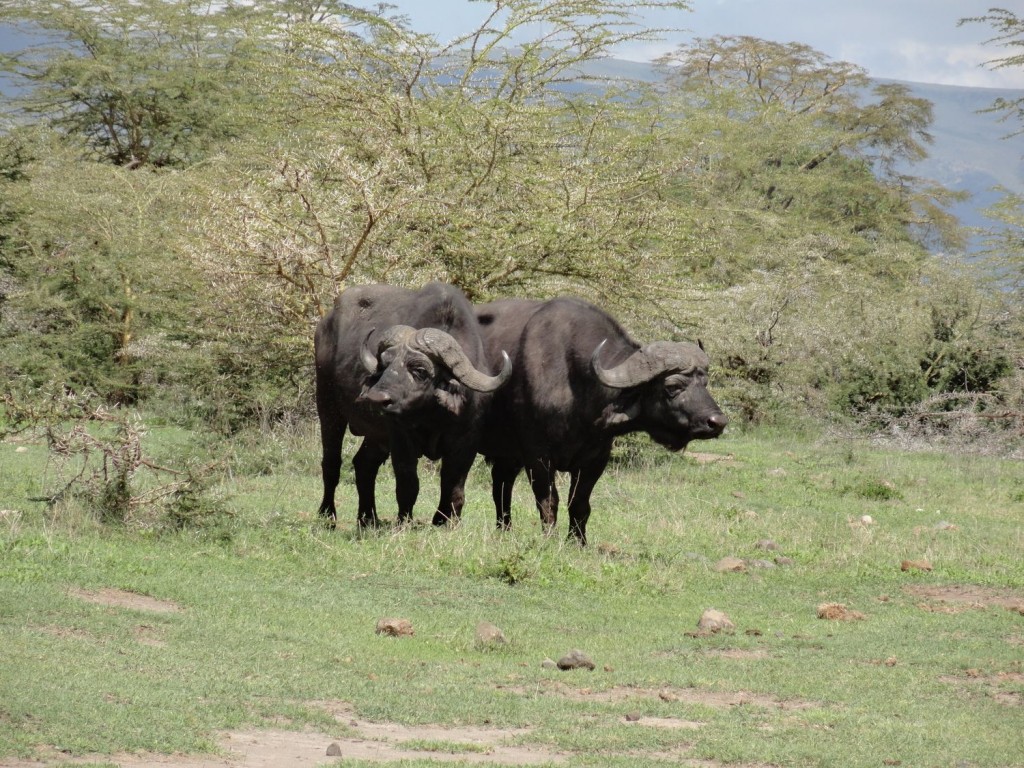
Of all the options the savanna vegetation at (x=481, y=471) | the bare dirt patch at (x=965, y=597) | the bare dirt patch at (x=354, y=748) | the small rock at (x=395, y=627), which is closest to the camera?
the bare dirt patch at (x=354, y=748)

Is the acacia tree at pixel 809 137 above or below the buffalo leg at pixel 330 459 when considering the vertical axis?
above

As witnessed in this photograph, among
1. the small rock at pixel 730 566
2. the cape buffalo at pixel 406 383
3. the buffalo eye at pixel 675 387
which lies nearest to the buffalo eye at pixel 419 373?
the cape buffalo at pixel 406 383

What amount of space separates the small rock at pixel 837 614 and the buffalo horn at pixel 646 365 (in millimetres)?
2418

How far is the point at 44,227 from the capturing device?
22.5 m

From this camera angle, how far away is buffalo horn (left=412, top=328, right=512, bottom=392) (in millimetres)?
11109

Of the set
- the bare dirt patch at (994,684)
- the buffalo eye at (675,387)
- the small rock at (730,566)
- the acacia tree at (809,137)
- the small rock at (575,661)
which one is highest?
the acacia tree at (809,137)

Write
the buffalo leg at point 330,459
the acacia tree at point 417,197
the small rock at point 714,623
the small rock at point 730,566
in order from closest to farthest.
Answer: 1. the small rock at point 714,623
2. the small rock at point 730,566
3. the buffalo leg at point 330,459
4. the acacia tree at point 417,197

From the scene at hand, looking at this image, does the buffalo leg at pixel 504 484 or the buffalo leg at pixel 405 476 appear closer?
the buffalo leg at pixel 405 476

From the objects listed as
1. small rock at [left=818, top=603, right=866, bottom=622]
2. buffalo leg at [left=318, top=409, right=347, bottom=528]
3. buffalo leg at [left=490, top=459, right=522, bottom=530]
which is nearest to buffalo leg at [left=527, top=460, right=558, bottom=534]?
buffalo leg at [left=490, top=459, right=522, bottom=530]

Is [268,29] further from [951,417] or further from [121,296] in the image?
[951,417]

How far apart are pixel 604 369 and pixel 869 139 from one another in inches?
1544

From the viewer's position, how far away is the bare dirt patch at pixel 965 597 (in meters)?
9.88

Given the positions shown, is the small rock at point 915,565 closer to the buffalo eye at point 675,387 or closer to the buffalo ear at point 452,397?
the buffalo eye at point 675,387

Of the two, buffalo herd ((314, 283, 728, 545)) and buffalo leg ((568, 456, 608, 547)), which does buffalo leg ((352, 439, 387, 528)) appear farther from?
buffalo leg ((568, 456, 608, 547))
